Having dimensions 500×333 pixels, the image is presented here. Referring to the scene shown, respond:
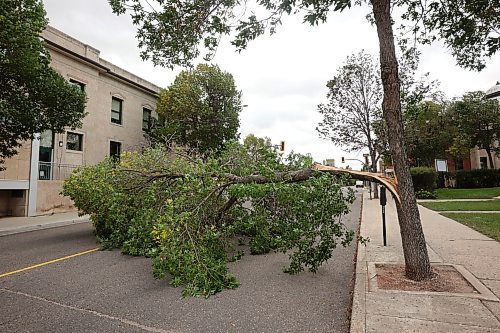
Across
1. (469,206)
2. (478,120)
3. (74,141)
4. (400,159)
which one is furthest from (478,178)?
(74,141)

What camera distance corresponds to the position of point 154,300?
14.5 ft

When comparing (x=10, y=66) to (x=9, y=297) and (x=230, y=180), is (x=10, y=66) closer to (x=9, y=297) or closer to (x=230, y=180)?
(x=9, y=297)

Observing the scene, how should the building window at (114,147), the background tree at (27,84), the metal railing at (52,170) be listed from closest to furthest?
the background tree at (27,84), the metal railing at (52,170), the building window at (114,147)

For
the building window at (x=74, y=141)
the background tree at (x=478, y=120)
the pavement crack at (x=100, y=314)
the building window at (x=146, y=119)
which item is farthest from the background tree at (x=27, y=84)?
the background tree at (x=478, y=120)

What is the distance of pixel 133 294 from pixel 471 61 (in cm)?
842

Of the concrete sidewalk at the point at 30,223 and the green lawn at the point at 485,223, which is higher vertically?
the green lawn at the point at 485,223

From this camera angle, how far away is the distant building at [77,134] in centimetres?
1452

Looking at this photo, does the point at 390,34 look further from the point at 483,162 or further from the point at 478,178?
the point at 483,162

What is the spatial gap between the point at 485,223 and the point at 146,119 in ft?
68.4

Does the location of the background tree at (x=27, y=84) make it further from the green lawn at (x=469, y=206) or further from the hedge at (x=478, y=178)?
the hedge at (x=478, y=178)

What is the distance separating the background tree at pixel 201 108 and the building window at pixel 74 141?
190 inches

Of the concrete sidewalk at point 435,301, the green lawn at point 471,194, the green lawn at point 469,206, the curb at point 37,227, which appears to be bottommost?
the concrete sidewalk at point 435,301

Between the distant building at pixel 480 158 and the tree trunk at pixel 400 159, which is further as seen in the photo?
the distant building at pixel 480 158

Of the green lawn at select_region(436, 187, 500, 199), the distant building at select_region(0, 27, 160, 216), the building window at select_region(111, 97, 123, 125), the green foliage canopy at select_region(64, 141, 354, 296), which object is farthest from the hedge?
the building window at select_region(111, 97, 123, 125)
